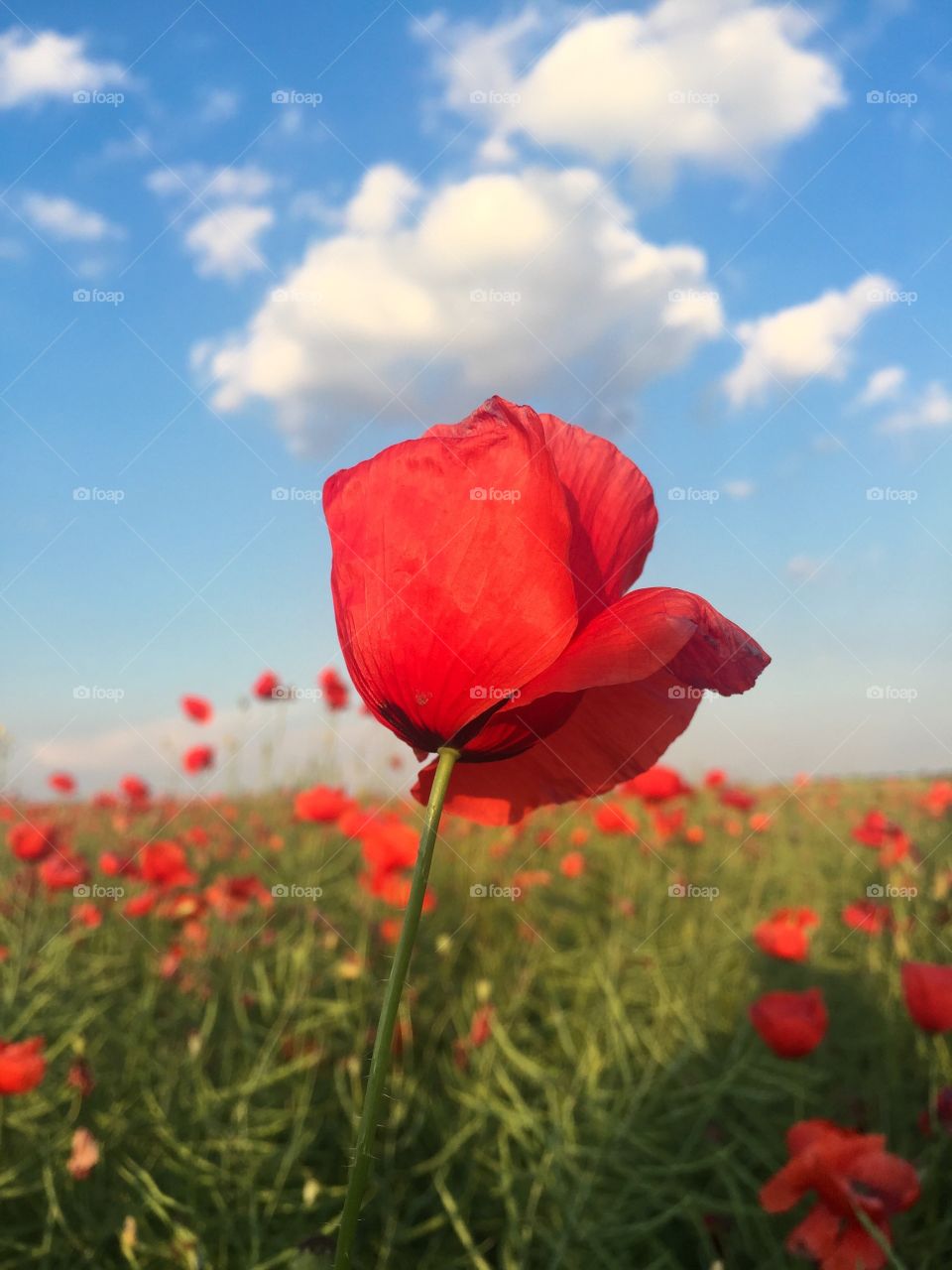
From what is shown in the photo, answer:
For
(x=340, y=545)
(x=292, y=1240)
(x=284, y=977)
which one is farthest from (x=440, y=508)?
(x=284, y=977)

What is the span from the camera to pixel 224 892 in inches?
91.0

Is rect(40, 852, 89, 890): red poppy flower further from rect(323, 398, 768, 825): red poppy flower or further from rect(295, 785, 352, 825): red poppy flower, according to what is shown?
rect(323, 398, 768, 825): red poppy flower

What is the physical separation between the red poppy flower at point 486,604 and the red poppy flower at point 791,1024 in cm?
84

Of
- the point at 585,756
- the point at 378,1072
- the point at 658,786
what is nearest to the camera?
the point at 378,1072

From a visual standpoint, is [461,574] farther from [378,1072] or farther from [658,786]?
[658,786]

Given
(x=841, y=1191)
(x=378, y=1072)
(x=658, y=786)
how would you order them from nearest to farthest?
(x=378, y=1072) < (x=841, y=1191) < (x=658, y=786)

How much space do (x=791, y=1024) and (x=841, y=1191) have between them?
41cm

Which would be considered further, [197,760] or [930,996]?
[197,760]

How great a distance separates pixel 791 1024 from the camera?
1235mm

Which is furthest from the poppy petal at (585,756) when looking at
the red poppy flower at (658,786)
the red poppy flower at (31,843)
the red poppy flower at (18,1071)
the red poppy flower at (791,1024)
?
the red poppy flower at (31,843)

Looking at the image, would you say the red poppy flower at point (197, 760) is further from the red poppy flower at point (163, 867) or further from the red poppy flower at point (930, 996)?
the red poppy flower at point (930, 996)

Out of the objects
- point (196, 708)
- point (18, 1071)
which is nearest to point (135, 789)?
point (196, 708)

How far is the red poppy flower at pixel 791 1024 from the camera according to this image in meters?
1.23

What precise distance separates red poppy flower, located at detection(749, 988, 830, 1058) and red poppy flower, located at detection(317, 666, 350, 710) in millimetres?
1948
